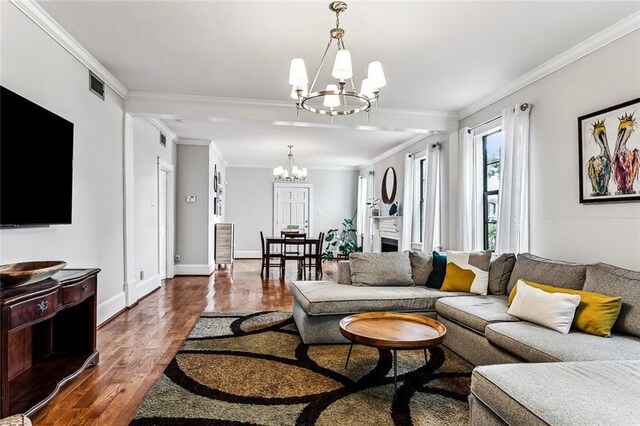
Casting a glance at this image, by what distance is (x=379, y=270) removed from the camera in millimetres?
3928

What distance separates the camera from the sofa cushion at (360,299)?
3.26 m

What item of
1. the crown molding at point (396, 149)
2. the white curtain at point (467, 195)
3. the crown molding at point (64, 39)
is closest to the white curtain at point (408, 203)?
the crown molding at point (396, 149)

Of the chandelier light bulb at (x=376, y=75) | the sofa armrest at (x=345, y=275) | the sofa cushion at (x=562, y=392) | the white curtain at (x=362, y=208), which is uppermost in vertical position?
the chandelier light bulb at (x=376, y=75)

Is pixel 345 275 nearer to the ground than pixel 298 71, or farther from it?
nearer to the ground

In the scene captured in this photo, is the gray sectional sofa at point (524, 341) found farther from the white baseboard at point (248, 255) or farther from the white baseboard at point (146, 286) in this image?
the white baseboard at point (248, 255)

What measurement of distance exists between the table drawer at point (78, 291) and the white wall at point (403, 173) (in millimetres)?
4551

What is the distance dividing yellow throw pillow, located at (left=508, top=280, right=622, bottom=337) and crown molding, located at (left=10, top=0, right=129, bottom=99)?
13.7 ft

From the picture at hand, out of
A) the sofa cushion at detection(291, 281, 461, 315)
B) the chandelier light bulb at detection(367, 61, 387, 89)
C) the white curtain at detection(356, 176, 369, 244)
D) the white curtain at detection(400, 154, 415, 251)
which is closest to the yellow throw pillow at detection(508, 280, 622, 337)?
the sofa cushion at detection(291, 281, 461, 315)

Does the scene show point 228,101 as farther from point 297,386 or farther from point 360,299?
point 297,386

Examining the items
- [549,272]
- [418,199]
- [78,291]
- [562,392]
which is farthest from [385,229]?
[562,392]

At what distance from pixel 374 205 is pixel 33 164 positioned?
7221 mm

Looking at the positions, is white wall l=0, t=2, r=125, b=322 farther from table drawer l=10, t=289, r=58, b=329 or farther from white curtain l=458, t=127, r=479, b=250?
white curtain l=458, t=127, r=479, b=250

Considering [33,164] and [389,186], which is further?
[389,186]

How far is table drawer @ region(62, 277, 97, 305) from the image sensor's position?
2.42 m
